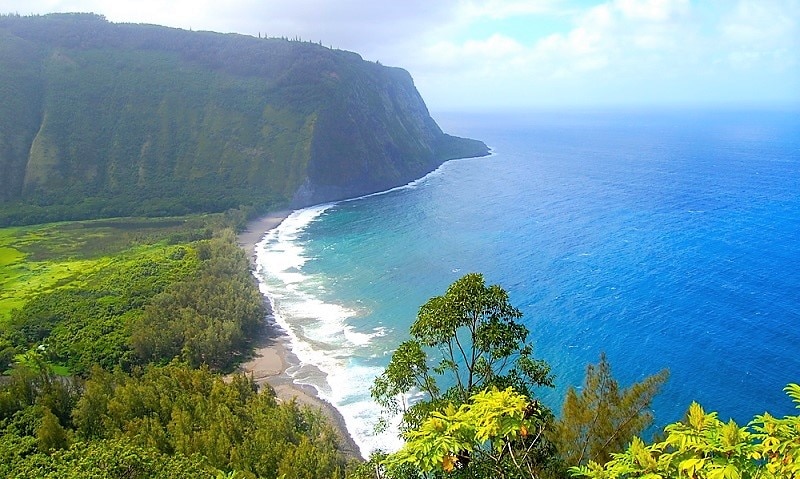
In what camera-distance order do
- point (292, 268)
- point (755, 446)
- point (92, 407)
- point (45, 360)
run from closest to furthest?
1. point (755, 446)
2. point (92, 407)
3. point (45, 360)
4. point (292, 268)

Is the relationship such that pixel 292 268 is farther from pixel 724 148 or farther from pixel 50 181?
pixel 724 148

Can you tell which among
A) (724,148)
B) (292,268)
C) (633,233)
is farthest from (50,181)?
(724,148)

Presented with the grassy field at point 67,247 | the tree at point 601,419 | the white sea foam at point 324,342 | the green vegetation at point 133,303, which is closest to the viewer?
the tree at point 601,419

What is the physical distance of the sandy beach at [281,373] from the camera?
44500 millimetres

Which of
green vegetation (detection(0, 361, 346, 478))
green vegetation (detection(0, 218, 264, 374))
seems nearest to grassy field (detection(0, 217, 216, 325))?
green vegetation (detection(0, 218, 264, 374))

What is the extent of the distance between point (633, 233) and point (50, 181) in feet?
427

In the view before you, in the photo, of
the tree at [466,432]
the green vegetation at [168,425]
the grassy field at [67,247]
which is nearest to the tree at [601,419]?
the green vegetation at [168,425]

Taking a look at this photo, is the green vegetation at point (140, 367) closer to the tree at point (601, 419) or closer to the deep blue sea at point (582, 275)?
the deep blue sea at point (582, 275)

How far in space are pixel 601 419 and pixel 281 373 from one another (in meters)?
36.6

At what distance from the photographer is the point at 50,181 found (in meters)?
129

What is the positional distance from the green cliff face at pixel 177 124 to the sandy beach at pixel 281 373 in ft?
231

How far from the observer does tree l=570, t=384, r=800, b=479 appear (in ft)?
23.1

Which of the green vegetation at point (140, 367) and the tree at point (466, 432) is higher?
the tree at point (466, 432)

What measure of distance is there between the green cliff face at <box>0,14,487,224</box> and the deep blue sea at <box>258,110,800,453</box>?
21.2 m
